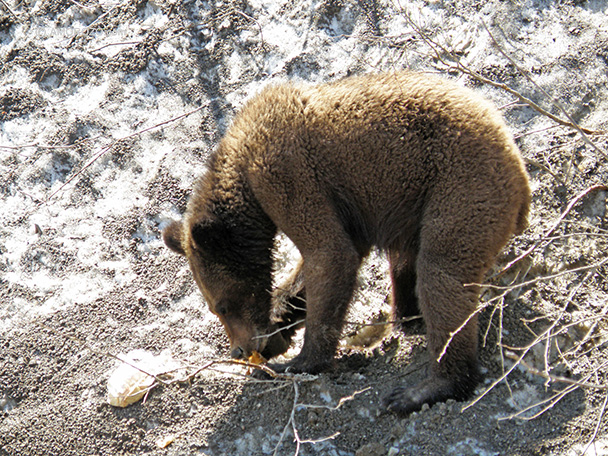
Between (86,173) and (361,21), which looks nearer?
(86,173)

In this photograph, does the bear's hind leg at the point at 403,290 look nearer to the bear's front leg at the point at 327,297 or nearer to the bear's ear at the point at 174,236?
the bear's front leg at the point at 327,297

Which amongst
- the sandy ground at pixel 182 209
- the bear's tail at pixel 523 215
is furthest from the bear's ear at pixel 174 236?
the bear's tail at pixel 523 215

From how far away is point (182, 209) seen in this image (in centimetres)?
609

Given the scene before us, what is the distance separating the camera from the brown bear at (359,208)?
14.2 ft

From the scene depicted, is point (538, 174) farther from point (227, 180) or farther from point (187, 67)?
point (187, 67)

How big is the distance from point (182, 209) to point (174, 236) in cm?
89

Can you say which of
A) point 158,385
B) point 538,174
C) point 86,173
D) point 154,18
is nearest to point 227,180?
point 158,385

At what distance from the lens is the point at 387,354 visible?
16.5ft

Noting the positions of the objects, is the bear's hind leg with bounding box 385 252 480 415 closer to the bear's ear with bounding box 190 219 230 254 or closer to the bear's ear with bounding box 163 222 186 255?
the bear's ear with bounding box 190 219 230 254

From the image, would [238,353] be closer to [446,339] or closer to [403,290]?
[403,290]

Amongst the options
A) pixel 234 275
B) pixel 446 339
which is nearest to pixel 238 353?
pixel 234 275

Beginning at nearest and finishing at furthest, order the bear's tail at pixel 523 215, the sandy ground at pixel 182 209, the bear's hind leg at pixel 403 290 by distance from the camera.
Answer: the sandy ground at pixel 182 209 < the bear's tail at pixel 523 215 < the bear's hind leg at pixel 403 290

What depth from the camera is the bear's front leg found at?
15.1ft

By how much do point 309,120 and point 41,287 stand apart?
9.19ft
